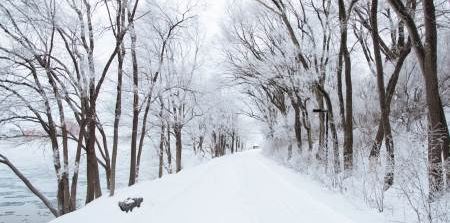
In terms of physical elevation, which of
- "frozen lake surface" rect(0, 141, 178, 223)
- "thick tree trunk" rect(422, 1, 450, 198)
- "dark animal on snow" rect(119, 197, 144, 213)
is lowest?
"frozen lake surface" rect(0, 141, 178, 223)

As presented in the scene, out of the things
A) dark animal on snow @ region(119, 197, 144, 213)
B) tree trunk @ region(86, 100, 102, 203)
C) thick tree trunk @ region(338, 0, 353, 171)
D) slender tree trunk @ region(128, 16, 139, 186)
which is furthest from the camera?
slender tree trunk @ region(128, 16, 139, 186)

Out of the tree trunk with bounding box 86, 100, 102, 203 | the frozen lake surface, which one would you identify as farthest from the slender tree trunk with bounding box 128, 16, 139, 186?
the frozen lake surface

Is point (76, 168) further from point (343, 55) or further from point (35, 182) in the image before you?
point (35, 182)

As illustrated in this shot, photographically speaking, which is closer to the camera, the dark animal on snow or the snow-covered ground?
the dark animal on snow

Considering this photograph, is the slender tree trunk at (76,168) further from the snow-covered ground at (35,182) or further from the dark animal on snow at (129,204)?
the dark animal on snow at (129,204)

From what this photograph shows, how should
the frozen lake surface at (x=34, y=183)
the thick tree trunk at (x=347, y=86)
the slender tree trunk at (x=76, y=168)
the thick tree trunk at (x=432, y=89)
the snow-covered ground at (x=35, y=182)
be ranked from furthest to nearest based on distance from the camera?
the frozen lake surface at (x=34, y=183) < the snow-covered ground at (x=35, y=182) < the slender tree trunk at (x=76, y=168) < the thick tree trunk at (x=347, y=86) < the thick tree trunk at (x=432, y=89)

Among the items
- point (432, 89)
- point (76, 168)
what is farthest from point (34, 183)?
point (432, 89)

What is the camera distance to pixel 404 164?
6.27m

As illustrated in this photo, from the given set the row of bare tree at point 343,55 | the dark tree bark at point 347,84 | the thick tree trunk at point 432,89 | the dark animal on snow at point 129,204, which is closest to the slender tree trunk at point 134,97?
the row of bare tree at point 343,55

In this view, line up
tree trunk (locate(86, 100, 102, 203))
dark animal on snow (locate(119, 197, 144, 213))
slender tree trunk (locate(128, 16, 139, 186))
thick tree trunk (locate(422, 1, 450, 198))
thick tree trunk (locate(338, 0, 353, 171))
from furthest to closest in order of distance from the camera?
1. slender tree trunk (locate(128, 16, 139, 186))
2. tree trunk (locate(86, 100, 102, 203))
3. thick tree trunk (locate(338, 0, 353, 171))
4. dark animal on snow (locate(119, 197, 144, 213))
5. thick tree trunk (locate(422, 1, 450, 198))

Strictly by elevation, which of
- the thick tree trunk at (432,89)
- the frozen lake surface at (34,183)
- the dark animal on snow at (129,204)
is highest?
the thick tree trunk at (432,89)

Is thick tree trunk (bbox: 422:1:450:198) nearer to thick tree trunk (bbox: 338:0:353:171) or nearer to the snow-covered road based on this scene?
the snow-covered road

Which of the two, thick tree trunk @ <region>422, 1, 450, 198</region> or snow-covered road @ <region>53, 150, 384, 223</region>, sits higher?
thick tree trunk @ <region>422, 1, 450, 198</region>

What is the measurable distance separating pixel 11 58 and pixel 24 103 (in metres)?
1.94
